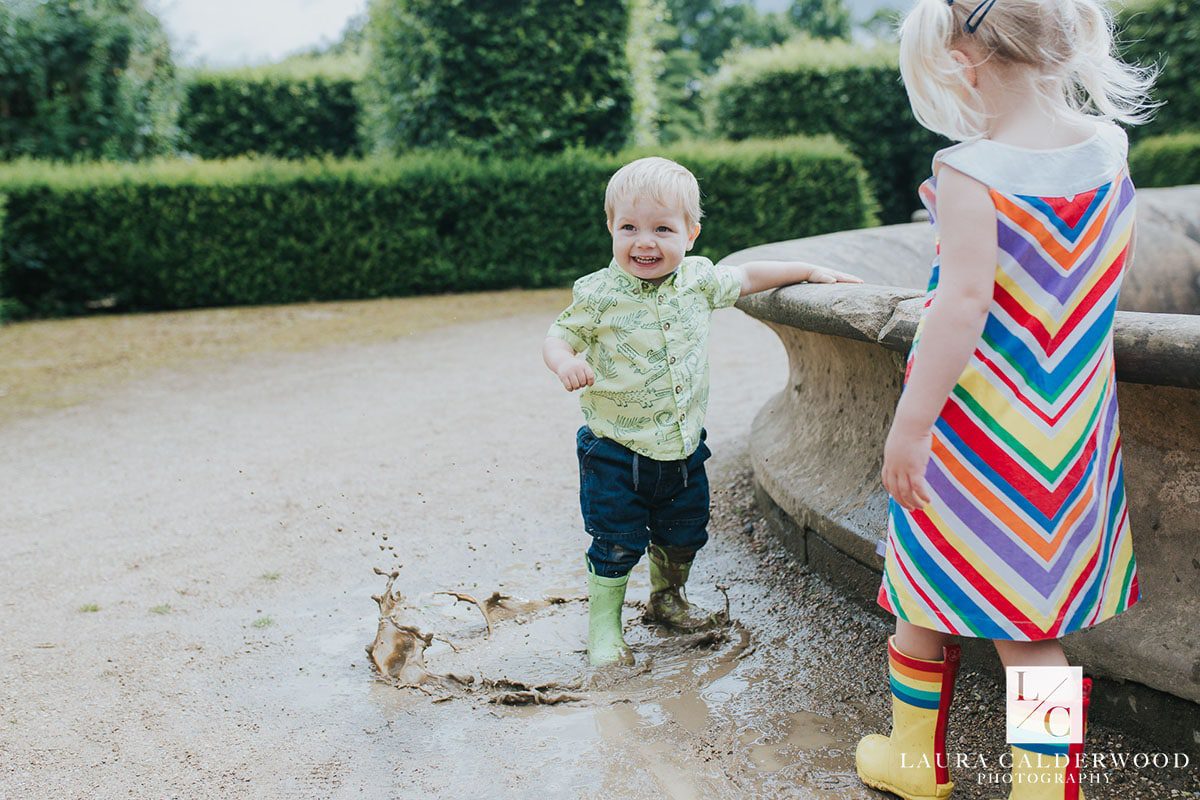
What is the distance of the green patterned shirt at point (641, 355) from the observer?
102 inches

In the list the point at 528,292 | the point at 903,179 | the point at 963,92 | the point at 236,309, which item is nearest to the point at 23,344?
the point at 236,309

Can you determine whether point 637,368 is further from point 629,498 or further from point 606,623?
point 606,623

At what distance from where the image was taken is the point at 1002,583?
1794 mm

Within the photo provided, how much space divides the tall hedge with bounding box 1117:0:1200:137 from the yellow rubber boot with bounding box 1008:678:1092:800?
11432mm

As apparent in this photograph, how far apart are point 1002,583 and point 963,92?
836mm

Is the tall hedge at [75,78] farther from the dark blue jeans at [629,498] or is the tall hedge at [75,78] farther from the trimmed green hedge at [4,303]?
the dark blue jeans at [629,498]

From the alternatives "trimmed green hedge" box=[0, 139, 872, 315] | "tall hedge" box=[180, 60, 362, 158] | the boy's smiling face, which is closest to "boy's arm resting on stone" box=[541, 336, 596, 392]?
the boy's smiling face

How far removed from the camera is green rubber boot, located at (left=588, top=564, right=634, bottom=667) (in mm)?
2676

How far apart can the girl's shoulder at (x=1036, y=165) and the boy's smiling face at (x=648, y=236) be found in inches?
33.6

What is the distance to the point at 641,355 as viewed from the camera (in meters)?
2.59

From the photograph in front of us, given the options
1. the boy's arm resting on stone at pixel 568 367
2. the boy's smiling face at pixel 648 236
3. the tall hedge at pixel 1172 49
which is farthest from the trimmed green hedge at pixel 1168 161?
the boy's arm resting on stone at pixel 568 367

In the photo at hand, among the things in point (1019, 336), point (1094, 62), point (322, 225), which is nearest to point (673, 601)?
point (1019, 336)

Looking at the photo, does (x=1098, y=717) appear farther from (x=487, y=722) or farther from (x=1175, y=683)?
(x=487, y=722)

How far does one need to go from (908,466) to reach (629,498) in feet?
3.17
